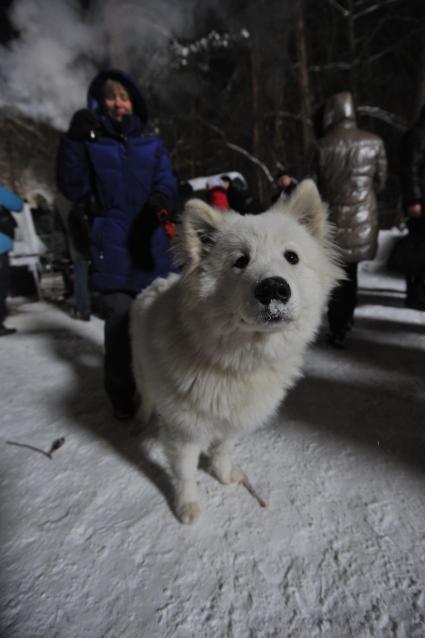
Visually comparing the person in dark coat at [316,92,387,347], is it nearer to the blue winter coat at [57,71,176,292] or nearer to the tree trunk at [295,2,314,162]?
the blue winter coat at [57,71,176,292]

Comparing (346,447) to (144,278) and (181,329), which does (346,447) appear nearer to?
(181,329)

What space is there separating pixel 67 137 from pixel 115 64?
6.38 meters

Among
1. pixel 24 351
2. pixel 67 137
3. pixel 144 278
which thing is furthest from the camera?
pixel 24 351

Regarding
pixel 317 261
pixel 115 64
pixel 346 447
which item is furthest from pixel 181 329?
pixel 115 64

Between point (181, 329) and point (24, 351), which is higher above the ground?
point (181, 329)

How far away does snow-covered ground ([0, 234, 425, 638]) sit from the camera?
1.20 m

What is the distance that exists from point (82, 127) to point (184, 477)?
2.14m

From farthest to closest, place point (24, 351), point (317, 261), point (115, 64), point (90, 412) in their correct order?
point (115, 64) → point (24, 351) → point (90, 412) → point (317, 261)

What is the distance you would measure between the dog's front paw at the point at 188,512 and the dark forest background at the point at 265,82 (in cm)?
865

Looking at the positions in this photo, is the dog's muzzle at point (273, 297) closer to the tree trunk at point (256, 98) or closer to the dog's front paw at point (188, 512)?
the dog's front paw at point (188, 512)

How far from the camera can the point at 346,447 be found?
79.8 inches

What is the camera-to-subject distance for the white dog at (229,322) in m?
1.35

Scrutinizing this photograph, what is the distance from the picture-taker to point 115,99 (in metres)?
2.14

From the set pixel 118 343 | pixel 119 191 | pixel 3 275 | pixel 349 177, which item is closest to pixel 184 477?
pixel 118 343
